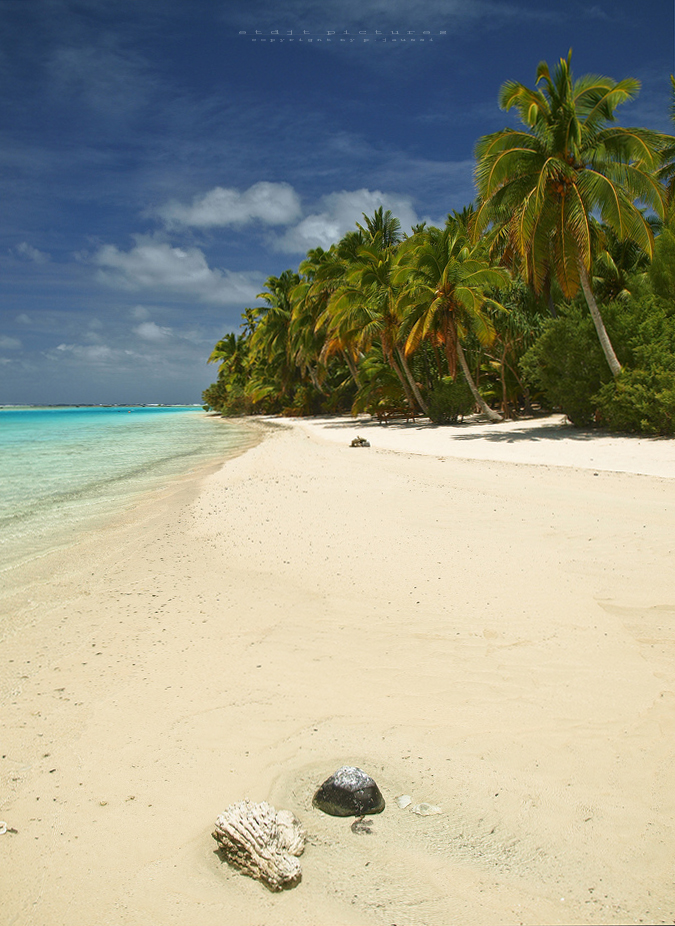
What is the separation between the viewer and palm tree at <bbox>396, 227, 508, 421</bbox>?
63.5 feet

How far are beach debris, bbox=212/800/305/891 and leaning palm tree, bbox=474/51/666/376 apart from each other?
14.4 metres

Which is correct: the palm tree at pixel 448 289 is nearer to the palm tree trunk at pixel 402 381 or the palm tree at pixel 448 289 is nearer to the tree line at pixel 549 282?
the tree line at pixel 549 282

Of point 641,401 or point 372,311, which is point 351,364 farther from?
point 641,401

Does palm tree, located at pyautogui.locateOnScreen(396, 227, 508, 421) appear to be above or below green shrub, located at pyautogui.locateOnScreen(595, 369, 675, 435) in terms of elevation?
above

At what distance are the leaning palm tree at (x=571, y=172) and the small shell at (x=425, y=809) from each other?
13.9 meters

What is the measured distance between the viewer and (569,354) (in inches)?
598

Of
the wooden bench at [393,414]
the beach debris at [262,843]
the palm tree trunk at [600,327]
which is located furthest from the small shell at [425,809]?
the wooden bench at [393,414]

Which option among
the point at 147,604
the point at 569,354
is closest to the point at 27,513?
the point at 147,604

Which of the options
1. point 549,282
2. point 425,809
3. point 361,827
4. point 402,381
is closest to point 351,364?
point 402,381

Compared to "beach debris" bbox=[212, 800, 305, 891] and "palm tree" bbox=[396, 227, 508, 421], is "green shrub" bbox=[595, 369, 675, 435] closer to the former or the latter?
"palm tree" bbox=[396, 227, 508, 421]

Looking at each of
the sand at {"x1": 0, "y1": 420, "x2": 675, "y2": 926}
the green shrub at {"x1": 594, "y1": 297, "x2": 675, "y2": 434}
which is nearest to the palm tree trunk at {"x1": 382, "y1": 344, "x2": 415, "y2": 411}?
the green shrub at {"x1": 594, "y1": 297, "x2": 675, "y2": 434}

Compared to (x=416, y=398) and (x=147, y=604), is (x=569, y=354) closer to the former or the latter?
(x=416, y=398)

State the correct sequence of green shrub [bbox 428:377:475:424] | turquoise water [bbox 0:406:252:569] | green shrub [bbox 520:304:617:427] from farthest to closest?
1. green shrub [bbox 428:377:475:424]
2. green shrub [bbox 520:304:617:427]
3. turquoise water [bbox 0:406:252:569]

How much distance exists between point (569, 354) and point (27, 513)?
44.7ft
